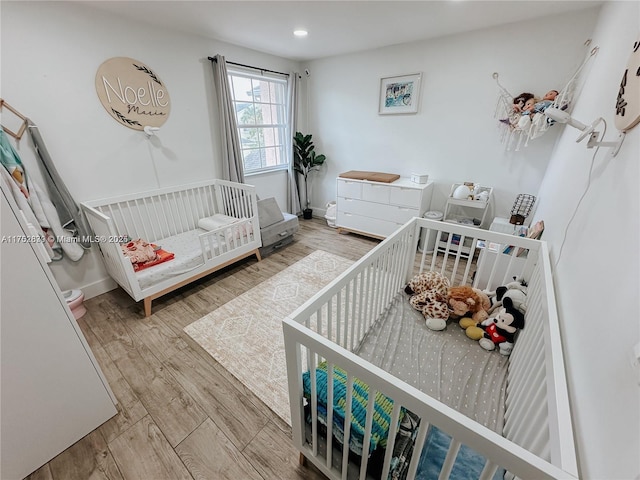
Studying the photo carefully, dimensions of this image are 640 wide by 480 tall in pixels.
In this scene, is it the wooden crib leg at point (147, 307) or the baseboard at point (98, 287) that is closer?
the wooden crib leg at point (147, 307)

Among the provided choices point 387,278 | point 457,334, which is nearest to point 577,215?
point 457,334

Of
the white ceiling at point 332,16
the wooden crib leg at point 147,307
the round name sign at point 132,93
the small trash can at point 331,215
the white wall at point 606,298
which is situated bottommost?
the wooden crib leg at point 147,307

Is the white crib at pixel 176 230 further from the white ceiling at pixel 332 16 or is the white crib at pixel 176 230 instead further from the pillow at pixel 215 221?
the white ceiling at pixel 332 16

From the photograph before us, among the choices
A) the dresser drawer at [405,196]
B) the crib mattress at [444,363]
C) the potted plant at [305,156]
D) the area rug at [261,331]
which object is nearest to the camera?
the crib mattress at [444,363]

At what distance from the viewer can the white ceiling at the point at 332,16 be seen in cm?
193

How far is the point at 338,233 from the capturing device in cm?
371

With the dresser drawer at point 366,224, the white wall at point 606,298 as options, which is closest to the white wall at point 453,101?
the dresser drawer at point 366,224

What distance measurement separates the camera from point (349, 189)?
339 centimetres

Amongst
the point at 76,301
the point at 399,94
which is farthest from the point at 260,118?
the point at 76,301

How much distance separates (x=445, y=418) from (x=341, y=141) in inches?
147

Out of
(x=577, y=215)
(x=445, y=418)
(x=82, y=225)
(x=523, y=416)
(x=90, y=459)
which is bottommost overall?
(x=90, y=459)

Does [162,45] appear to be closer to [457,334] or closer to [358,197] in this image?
[358,197]

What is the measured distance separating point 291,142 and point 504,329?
3526 mm

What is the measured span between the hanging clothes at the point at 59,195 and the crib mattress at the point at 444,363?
2.45 metres
